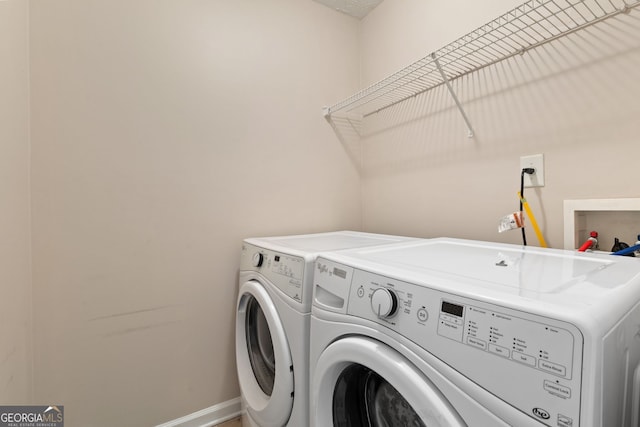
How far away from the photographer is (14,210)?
100 centimetres

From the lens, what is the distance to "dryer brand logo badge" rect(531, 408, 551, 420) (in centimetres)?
40

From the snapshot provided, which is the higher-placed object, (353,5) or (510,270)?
(353,5)

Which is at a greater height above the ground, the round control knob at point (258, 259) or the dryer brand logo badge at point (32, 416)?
the round control knob at point (258, 259)

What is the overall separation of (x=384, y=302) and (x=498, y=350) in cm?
22

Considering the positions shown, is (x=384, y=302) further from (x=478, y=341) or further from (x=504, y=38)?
(x=504, y=38)

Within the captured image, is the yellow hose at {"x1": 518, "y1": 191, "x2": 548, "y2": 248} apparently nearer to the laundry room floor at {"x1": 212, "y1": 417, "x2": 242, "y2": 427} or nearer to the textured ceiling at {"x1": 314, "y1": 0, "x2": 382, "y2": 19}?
the textured ceiling at {"x1": 314, "y1": 0, "x2": 382, "y2": 19}

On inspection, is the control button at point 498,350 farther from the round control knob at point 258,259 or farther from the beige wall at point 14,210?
the beige wall at point 14,210

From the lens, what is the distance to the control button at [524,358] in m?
0.42

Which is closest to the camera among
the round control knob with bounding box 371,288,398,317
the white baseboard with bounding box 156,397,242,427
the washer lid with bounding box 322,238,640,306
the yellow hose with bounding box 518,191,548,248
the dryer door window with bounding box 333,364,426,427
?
the washer lid with bounding box 322,238,640,306

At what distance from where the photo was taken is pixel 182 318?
4.62ft

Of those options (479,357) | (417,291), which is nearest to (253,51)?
(417,291)

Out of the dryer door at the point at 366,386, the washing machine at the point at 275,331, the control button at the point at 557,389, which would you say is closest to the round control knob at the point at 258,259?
the washing machine at the point at 275,331

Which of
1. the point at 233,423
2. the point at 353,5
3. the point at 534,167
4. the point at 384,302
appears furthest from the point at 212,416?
the point at 353,5

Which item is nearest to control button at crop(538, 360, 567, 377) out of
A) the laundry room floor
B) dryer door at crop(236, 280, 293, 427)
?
dryer door at crop(236, 280, 293, 427)
